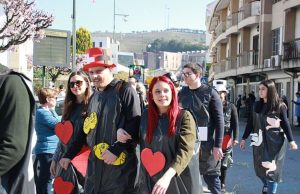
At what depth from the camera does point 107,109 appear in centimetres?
415

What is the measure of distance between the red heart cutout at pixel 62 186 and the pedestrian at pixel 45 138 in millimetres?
1142

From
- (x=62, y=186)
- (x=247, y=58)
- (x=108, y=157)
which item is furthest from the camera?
(x=247, y=58)

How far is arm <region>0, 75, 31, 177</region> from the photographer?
8.49ft

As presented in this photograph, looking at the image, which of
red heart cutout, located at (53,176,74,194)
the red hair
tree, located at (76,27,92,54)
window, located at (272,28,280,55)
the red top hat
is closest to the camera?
the red hair

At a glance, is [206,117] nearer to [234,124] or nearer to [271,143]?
[271,143]

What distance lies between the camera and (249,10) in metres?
33.4

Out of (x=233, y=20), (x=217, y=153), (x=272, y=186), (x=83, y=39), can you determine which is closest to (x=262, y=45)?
(x=233, y=20)

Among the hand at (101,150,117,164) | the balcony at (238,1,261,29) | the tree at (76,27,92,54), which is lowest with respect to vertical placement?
the hand at (101,150,117,164)

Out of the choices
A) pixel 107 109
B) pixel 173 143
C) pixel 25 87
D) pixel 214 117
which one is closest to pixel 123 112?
pixel 107 109

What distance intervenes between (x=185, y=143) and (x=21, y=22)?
1175 cm

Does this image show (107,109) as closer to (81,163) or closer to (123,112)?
(123,112)

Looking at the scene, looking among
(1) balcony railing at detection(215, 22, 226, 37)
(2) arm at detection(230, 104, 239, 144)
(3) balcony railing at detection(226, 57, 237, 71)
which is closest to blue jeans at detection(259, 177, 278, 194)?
(2) arm at detection(230, 104, 239, 144)

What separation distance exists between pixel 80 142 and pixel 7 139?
210 centimetres

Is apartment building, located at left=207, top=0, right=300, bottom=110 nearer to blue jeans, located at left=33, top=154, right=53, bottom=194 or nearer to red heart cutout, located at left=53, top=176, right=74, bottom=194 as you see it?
blue jeans, located at left=33, top=154, right=53, bottom=194
